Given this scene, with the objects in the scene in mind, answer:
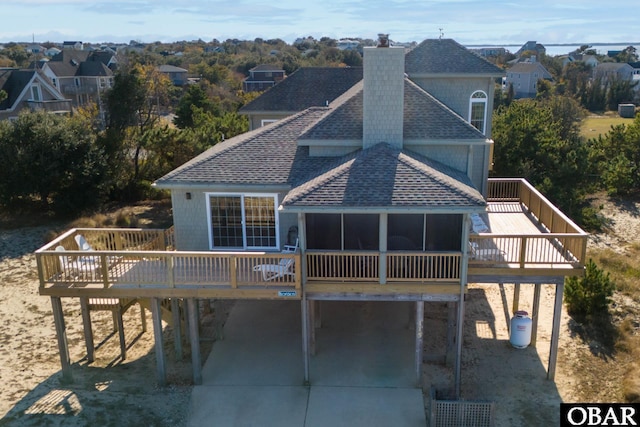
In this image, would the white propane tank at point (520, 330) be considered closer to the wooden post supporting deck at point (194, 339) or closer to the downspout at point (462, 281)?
the downspout at point (462, 281)

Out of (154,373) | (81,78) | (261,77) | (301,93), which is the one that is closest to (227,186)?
(154,373)

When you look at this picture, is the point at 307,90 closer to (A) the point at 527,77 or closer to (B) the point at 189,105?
(B) the point at 189,105

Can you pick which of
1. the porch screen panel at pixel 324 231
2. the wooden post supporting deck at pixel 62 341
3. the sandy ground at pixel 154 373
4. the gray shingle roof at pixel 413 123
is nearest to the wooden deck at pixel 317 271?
the porch screen panel at pixel 324 231

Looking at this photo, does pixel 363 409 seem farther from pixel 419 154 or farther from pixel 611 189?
pixel 611 189

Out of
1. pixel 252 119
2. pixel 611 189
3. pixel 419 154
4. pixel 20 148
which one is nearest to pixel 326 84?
pixel 252 119

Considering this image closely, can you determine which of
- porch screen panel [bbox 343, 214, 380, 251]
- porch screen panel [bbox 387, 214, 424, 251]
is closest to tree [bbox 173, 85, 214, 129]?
porch screen panel [bbox 343, 214, 380, 251]

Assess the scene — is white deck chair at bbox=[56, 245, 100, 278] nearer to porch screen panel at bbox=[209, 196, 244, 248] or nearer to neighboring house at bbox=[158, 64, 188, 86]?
porch screen panel at bbox=[209, 196, 244, 248]
